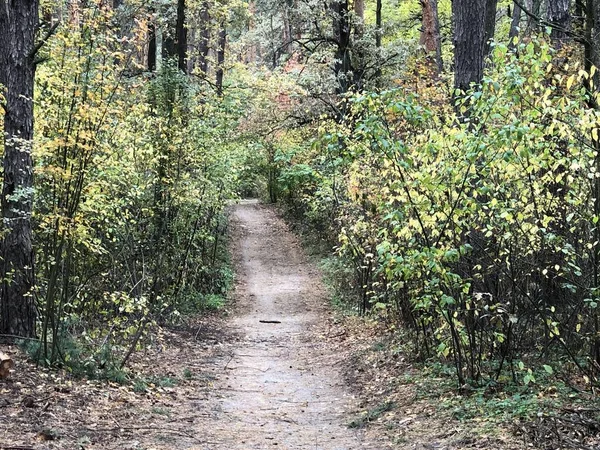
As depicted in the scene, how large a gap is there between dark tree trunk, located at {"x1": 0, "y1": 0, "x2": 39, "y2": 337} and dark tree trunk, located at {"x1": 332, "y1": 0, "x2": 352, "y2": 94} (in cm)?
1179

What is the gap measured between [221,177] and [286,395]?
284 inches

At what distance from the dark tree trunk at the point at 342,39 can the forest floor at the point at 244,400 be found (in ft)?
26.5

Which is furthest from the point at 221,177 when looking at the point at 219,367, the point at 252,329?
the point at 219,367

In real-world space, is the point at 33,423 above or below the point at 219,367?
above

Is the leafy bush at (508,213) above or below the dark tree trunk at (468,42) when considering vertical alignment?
below

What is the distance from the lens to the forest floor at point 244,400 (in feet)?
19.2

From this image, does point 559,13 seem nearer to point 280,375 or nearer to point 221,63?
point 280,375

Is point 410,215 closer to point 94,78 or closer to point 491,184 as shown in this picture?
point 491,184

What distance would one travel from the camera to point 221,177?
1465 centimetres

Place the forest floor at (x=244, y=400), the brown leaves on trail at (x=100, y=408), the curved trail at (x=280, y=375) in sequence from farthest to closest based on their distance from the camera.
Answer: the curved trail at (x=280, y=375) → the forest floor at (x=244, y=400) → the brown leaves on trail at (x=100, y=408)

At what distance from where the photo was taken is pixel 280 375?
9742 millimetres

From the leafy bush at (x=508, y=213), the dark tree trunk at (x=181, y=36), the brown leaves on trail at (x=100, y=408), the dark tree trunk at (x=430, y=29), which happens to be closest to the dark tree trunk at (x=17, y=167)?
the brown leaves on trail at (x=100, y=408)

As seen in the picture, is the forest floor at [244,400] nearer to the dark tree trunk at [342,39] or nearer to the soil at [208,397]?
the soil at [208,397]

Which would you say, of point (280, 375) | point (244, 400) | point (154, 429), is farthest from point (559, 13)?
point (154, 429)
